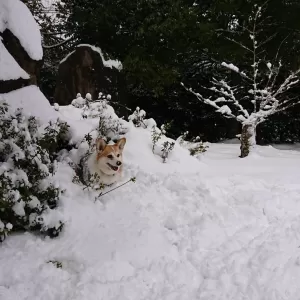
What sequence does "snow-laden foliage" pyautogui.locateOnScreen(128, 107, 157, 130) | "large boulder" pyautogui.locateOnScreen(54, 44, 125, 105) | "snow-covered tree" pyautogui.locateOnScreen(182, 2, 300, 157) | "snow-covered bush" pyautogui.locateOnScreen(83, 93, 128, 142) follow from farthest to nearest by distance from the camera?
"large boulder" pyautogui.locateOnScreen(54, 44, 125, 105)
"snow-covered tree" pyautogui.locateOnScreen(182, 2, 300, 157)
"snow-laden foliage" pyautogui.locateOnScreen(128, 107, 157, 130)
"snow-covered bush" pyautogui.locateOnScreen(83, 93, 128, 142)

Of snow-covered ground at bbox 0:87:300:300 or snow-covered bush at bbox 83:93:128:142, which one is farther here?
snow-covered bush at bbox 83:93:128:142

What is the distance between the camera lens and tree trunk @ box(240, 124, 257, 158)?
7.85m

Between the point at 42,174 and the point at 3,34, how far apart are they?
321 centimetres

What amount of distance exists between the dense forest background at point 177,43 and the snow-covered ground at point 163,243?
5130mm

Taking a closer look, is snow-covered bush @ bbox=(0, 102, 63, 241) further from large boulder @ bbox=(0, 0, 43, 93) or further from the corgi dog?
large boulder @ bbox=(0, 0, 43, 93)

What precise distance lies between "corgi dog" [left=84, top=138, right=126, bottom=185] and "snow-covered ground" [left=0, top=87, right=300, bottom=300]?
0.26 m

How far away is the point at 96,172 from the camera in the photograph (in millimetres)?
4777

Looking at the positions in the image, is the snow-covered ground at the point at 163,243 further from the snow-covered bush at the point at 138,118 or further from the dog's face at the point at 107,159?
the snow-covered bush at the point at 138,118

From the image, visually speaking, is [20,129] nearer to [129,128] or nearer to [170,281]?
[170,281]

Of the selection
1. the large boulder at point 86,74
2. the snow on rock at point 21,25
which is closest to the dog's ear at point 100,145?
the snow on rock at point 21,25

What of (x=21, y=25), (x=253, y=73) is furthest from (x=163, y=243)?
(x=253, y=73)

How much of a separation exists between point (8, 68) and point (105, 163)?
2.26m

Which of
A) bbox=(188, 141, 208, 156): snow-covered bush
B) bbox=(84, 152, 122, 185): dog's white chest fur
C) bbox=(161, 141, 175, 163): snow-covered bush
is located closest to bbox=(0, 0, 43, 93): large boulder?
bbox=(84, 152, 122, 185): dog's white chest fur

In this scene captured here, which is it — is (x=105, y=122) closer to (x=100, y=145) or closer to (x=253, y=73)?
(x=100, y=145)
